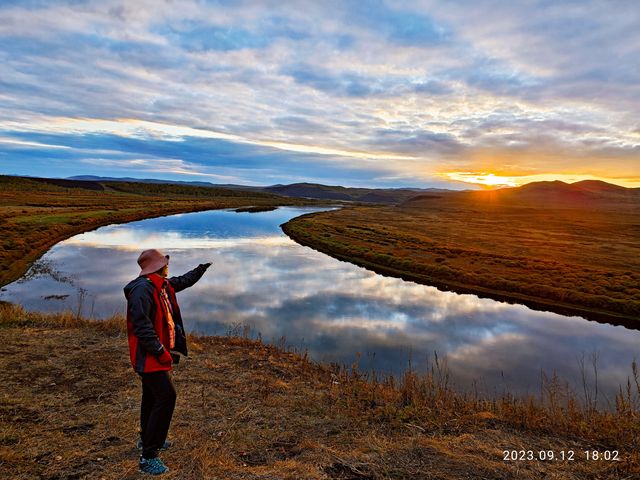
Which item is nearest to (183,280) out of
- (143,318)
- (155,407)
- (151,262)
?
(151,262)

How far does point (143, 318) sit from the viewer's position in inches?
203

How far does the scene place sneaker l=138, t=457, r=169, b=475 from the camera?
5.79 meters

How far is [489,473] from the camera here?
6266 millimetres

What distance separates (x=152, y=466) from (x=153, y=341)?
6.54ft

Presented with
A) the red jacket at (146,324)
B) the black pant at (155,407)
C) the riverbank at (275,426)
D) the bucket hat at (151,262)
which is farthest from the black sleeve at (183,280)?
the riverbank at (275,426)

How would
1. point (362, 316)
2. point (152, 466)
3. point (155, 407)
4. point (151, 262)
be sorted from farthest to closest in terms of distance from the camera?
point (362, 316), point (152, 466), point (155, 407), point (151, 262)

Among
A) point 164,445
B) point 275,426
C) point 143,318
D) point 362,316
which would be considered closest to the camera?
point 143,318

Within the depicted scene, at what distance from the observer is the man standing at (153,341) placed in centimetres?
520

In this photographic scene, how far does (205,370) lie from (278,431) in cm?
373

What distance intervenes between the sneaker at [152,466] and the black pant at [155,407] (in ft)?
0.22

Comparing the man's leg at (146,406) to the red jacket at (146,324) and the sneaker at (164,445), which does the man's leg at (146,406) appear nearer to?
the red jacket at (146,324)

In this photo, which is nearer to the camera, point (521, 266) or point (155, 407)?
point (155, 407)

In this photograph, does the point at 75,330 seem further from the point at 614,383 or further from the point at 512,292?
→ the point at 512,292

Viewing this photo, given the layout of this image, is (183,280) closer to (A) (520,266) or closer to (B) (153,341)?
(B) (153,341)
